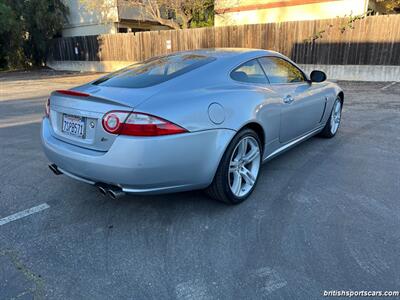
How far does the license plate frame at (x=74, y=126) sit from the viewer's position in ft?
8.84

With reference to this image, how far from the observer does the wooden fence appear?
11742mm

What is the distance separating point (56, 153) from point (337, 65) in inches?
494

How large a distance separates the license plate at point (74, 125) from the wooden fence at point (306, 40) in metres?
12.3

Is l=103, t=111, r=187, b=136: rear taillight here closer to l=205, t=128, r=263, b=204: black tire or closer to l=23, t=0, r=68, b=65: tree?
l=205, t=128, r=263, b=204: black tire

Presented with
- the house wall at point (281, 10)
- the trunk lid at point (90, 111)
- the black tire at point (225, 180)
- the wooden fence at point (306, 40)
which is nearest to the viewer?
the trunk lid at point (90, 111)

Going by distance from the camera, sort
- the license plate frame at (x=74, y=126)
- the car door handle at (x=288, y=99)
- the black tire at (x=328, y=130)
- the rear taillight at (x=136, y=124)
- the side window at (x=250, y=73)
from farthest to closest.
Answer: the black tire at (x=328, y=130) → the car door handle at (x=288, y=99) → the side window at (x=250, y=73) → the license plate frame at (x=74, y=126) → the rear taillight at (x=136, y=124)

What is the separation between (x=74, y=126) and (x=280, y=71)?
252 centimetres

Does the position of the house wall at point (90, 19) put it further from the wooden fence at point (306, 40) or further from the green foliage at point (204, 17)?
the green foliage at point (204, 17)

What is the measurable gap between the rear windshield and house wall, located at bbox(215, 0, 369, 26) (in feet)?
45.9

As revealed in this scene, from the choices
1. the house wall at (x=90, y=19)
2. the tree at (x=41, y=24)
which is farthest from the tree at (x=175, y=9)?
the tree at (x=41, y=24)

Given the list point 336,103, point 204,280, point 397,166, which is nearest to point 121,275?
point 204,280

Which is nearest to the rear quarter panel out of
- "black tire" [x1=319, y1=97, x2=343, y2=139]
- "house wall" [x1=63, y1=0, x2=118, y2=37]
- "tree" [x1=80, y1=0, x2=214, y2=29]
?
"black tire" [x1=319, y1=97, x2=343, y2=139]

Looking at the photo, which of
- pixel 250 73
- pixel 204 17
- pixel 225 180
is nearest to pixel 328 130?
pixel 250 73

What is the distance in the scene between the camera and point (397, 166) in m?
4.12
